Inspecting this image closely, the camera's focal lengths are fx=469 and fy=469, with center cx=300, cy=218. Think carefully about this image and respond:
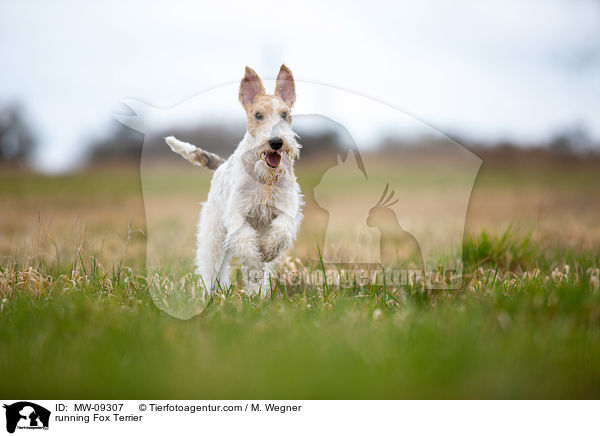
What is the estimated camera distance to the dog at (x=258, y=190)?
11.6ft

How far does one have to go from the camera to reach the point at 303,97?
12.1ft

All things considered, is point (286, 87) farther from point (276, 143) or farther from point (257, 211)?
point (257, 211)

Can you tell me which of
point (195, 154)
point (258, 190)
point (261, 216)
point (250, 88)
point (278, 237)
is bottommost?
point (278, 237)

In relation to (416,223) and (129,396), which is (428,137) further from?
(416,223)

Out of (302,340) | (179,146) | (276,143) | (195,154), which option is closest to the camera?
(302,340)

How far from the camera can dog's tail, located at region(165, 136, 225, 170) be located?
423 centimetres

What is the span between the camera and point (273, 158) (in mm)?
3580

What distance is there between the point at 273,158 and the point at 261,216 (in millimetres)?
577

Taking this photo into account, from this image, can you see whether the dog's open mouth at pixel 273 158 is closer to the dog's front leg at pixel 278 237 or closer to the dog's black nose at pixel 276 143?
the dog's black nose at pixel 276 143

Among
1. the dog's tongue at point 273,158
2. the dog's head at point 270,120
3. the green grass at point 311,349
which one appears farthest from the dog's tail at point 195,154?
the green grass at point 311,349
